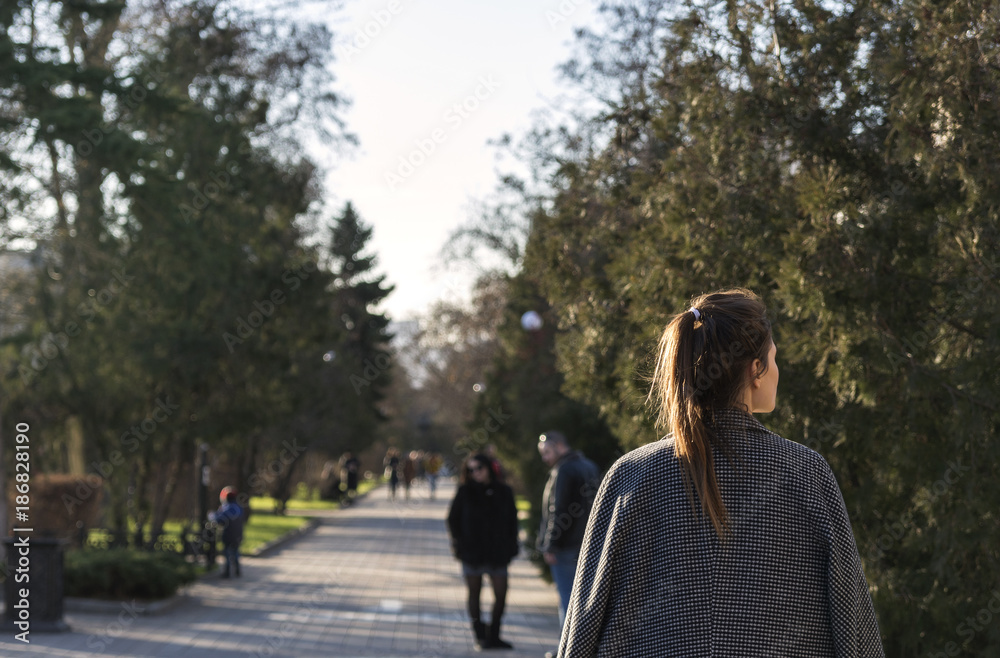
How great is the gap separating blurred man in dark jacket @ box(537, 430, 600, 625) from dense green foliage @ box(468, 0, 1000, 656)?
104 centimetres

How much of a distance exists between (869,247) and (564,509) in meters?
3.93

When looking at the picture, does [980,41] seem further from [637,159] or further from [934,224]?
[637,159]

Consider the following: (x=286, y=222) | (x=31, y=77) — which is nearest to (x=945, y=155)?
(x=31, y=77)

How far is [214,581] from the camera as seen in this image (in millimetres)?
17844

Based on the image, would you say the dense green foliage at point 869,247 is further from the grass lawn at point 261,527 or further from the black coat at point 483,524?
the grass lawn at point 261,527

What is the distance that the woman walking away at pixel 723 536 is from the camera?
106 inches

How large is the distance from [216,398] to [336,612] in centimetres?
655

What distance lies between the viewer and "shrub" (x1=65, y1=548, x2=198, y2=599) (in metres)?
13.5

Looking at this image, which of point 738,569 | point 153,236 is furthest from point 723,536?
point 153,236

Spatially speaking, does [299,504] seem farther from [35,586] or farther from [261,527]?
[35,586]

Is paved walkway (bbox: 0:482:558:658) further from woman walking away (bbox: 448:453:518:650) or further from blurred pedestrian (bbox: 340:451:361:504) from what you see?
blurred pedestrian (bbox: 340:451:361:504)

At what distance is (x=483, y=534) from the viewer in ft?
35.8

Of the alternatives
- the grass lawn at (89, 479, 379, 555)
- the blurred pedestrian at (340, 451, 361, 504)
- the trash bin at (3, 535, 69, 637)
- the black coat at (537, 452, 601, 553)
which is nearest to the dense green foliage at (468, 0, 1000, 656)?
the black coat at (537, 452, 601, 553)

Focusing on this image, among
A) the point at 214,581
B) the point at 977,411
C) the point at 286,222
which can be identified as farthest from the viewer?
the point at 286,222
